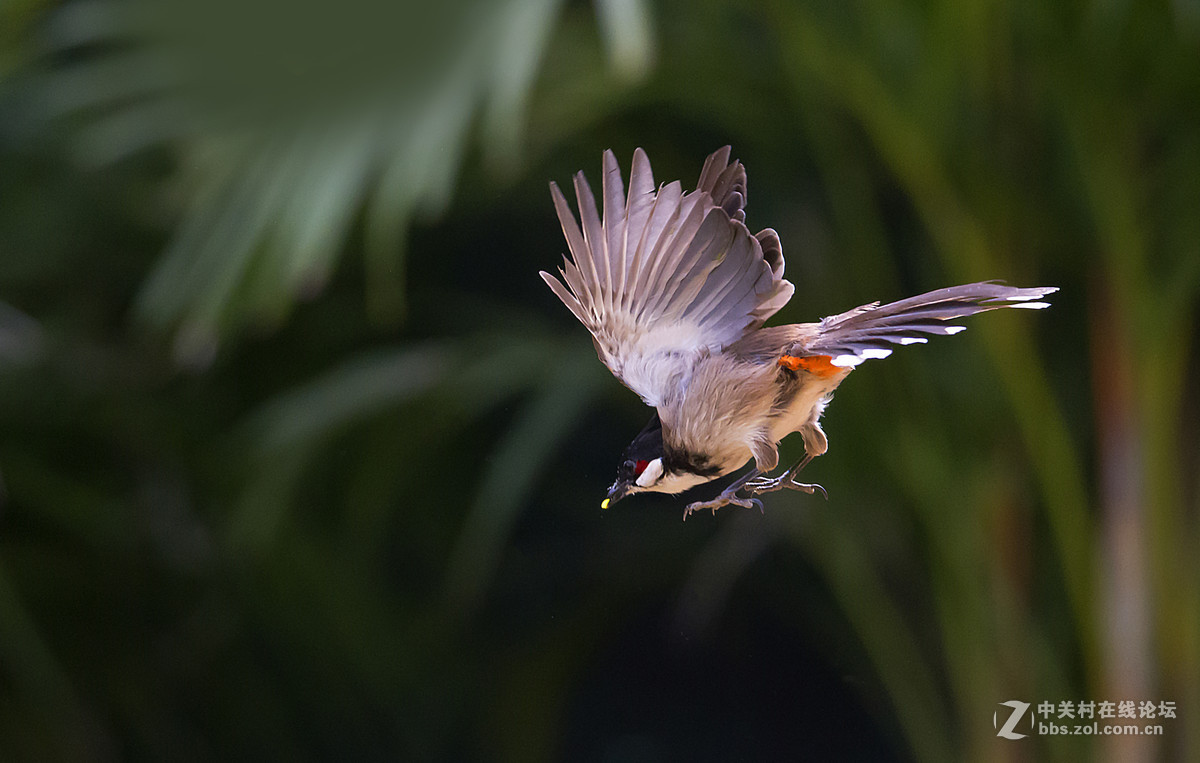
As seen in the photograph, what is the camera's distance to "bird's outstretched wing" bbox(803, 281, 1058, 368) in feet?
0.48

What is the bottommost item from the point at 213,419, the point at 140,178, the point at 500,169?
the point at 213,419

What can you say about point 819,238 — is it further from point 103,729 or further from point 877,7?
point 103,729

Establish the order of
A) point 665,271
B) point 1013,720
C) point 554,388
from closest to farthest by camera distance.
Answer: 1. point 665,271
2. point 1013,720
3. point 554,388

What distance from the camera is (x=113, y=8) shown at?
0.63 m

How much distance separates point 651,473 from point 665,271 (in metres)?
0.03

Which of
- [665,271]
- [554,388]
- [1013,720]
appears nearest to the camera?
[665,271]

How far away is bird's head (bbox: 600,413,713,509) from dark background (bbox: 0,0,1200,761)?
1.3 inches

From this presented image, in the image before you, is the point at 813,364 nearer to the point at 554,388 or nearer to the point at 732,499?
the point at 732,499

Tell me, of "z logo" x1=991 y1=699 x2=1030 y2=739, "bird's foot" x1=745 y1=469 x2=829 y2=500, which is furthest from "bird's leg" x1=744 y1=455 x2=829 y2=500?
"z logo" x1=991 y1=699 x2=1030 y2=739

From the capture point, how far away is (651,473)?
0.54 ft

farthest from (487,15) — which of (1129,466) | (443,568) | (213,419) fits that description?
(213,419)

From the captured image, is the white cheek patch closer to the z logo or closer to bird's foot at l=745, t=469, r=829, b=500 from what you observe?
bird's foot at l=745, t=469, r=829, b=500

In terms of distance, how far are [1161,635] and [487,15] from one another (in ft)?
1.50

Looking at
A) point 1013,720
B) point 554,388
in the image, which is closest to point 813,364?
point 1013,720
